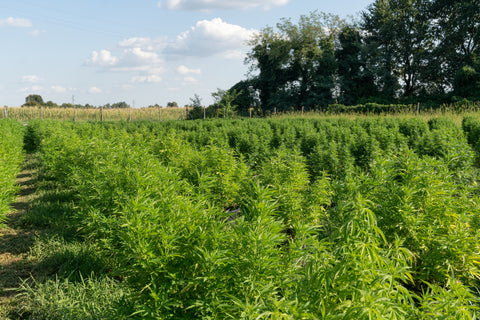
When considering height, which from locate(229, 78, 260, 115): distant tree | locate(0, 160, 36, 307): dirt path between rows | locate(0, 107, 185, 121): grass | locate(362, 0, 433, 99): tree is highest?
locate(362, 0, 433, 99): tree

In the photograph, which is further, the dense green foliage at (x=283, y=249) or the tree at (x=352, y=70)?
the tree at (x=352, y=70)

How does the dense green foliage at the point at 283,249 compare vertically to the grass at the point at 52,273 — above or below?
above

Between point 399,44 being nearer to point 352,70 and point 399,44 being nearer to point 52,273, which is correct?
point 352,70

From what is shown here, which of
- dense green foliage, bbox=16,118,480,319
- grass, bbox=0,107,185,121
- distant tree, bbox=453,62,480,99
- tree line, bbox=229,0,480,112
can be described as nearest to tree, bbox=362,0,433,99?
tree line, bbox=229,0,480,112

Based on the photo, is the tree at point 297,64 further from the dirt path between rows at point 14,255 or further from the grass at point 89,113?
the dirt path between rows at point 14,255

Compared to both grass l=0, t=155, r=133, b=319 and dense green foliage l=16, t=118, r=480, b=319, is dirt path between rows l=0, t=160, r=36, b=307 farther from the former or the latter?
dense green foliage l=16, t=118, r=480, b=319

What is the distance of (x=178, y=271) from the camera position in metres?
2.73

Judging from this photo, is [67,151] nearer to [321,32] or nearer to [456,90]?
[456,90]

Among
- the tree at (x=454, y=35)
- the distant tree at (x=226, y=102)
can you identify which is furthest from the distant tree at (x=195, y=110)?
the tree at (x=454, y=35)

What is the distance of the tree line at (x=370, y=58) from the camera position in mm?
33188

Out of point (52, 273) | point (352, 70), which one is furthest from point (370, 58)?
point (52, 273)

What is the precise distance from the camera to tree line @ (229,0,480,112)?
109ft

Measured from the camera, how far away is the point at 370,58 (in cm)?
3625

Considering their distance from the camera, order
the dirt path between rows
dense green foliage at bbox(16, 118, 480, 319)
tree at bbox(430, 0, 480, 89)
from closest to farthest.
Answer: dense green foliage at bbox(16, 118, 480, 319) < the dirt path between rows < tree at bbox(430, 0, 480, 89)
